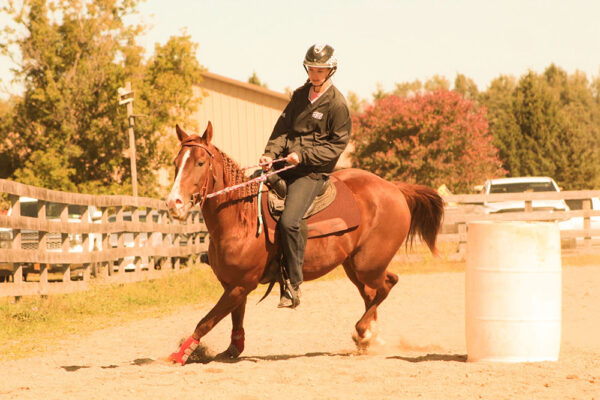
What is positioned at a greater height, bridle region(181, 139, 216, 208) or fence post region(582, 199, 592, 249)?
bridle region(181, 139, 216, 208)

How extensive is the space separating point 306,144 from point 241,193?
2.52 ft

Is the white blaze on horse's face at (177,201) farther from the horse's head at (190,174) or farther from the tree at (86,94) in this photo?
the tree at (86,94)

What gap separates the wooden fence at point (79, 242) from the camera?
11.3 metres

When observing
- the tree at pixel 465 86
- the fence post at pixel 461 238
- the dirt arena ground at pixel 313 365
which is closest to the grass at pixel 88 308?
the dirt arena ground at pixel 313 365

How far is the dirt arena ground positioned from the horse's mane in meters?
1.30

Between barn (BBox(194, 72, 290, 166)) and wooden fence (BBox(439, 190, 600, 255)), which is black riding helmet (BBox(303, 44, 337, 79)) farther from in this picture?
barn (BBox(194, 72, 290, 166))

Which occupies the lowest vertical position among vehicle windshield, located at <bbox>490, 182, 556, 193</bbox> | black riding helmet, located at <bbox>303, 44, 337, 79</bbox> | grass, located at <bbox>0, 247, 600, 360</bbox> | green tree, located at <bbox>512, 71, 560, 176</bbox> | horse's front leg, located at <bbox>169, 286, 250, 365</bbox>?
grass, located at <bbox>0, 247, 600, 360</bbox>

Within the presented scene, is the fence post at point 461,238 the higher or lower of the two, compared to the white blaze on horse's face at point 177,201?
lower

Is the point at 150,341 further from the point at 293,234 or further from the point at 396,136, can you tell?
the point at 396,136

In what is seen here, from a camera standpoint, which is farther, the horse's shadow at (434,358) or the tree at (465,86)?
the tree at (465,86)

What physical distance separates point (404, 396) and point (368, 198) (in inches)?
118

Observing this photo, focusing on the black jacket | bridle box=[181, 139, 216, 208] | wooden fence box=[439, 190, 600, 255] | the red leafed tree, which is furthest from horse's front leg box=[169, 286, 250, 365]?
the red leafed tree

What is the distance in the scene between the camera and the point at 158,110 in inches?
1391

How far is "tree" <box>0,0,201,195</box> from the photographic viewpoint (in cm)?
3347
